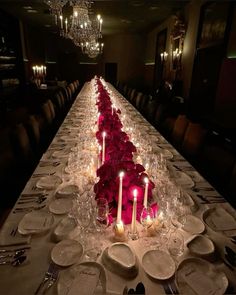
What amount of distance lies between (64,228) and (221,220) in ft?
2.60

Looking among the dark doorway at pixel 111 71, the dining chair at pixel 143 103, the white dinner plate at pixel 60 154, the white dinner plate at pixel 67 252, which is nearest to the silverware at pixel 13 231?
the white dinner plate at pixel 67 252

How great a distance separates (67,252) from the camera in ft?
3.15

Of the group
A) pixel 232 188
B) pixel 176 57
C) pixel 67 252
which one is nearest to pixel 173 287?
pixel 67 252

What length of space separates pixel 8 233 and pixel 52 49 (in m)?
14.5

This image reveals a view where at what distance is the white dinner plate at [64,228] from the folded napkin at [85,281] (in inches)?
7.7

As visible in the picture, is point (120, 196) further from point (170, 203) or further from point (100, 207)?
point (170, 203)

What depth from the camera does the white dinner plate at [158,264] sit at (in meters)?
0.88

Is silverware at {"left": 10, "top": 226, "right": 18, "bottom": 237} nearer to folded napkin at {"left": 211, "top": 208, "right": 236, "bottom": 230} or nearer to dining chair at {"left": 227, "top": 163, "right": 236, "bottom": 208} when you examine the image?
folded napkin at {"left": 211, "top": 208, "right": 236, "bottom": 230}

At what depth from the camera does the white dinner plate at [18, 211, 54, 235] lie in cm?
108

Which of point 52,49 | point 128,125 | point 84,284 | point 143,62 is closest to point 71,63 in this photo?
point 52,49

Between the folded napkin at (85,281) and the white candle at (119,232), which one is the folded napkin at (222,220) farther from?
the folded napkin at (85,281)

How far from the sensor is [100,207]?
1054 mm

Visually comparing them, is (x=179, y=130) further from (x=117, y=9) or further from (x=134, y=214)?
(x=117, y=9)

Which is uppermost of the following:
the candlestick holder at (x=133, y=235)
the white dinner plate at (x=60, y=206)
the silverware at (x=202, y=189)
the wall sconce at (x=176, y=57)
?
the wall sconce at (x=176, y=57)
